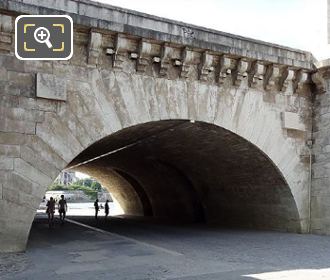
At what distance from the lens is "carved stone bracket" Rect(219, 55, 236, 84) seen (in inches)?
415

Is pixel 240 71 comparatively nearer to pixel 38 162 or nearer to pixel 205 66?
pixel 205 66

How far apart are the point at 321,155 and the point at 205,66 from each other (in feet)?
13.8

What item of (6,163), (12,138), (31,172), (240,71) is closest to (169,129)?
(240,71)

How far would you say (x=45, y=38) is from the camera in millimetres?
4570

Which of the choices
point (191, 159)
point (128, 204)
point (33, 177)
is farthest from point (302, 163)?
point (128, 204)

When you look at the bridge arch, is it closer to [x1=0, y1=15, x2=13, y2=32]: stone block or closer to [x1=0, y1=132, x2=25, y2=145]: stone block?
[x1=0, y1=132, x2=25, y2=145]: stone block

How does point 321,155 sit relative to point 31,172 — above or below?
above

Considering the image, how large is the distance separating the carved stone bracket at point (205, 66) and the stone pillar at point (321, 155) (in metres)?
3.26

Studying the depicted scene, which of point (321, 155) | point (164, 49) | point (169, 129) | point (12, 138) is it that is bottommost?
point (321, 155)

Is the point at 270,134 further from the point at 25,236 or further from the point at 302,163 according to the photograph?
the point at 25,236

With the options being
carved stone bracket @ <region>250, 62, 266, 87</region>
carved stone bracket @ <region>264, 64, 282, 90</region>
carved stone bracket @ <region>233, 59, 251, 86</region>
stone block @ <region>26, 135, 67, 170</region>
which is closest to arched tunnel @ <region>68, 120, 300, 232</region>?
carved stone bracket @ <region>233, 59, 251, 86</region>

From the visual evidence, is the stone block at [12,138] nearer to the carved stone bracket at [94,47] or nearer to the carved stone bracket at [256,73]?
the carved stone bracket at [94,47]

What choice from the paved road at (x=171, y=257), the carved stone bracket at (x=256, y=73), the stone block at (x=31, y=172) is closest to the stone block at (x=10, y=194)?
the stone block at (x=31, y=172)

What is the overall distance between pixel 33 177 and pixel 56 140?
827 millimetres
